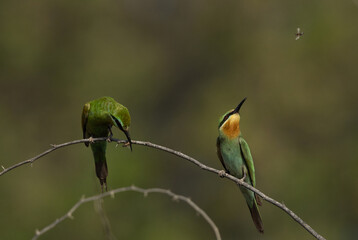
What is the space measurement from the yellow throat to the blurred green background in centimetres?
999

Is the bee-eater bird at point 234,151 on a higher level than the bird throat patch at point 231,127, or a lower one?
lower

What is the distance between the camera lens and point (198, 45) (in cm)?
2061

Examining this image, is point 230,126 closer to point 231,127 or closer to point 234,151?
point 231,127

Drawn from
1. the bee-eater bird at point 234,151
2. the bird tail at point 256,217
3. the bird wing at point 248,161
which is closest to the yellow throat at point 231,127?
the bee-eater bird at point 234,151

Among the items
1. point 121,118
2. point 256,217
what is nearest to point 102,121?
point 121,118

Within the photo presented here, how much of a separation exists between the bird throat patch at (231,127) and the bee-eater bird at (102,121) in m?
0.83

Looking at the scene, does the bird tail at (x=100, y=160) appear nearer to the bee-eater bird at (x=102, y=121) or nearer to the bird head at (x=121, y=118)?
the bee-eater bird at (x=102, y=121)

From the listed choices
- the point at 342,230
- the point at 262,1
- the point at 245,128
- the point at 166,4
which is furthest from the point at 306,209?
the point at 166,4

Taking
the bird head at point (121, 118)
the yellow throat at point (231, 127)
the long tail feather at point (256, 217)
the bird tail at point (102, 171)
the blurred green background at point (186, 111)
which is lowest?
the blurred green background at point (186, 111)

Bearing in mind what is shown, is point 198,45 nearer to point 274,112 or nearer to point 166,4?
point 166,4

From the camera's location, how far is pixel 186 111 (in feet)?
62.5

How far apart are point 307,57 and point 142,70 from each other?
4.49m

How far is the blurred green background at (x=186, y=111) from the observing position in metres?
16.2

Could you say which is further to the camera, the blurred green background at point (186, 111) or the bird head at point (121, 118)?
the blurred green background at point (186, 111)
